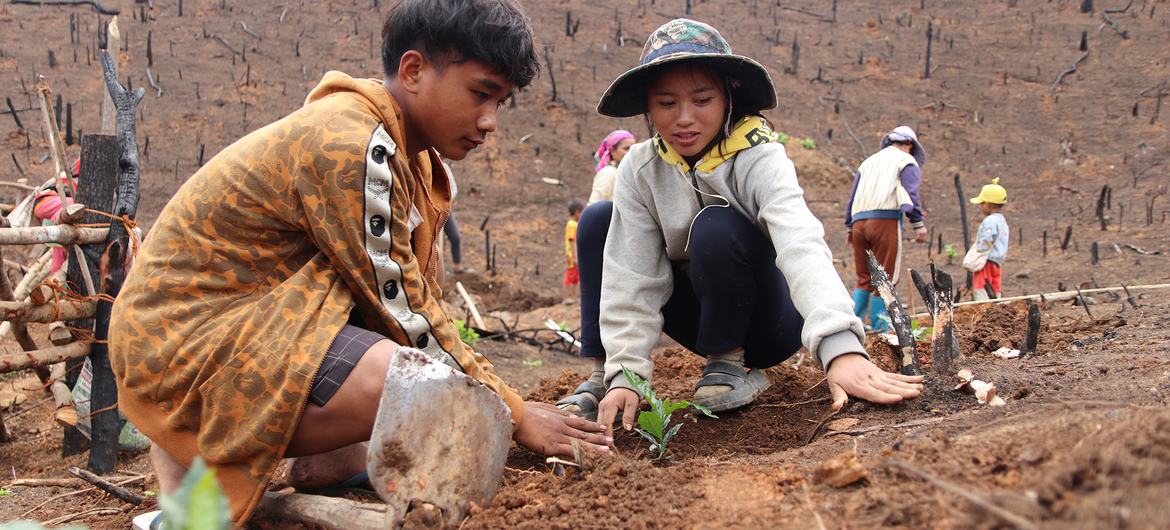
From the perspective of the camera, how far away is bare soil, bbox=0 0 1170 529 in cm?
158

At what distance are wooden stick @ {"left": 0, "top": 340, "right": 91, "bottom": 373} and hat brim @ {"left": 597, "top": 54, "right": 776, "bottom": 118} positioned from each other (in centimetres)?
231

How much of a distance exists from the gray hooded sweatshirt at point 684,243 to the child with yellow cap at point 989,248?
492 cm

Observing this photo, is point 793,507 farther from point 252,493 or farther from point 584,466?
point 252,493

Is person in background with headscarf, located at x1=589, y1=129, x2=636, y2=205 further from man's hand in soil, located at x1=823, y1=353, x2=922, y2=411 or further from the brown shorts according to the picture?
the brown shorts

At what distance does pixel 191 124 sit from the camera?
12992mm

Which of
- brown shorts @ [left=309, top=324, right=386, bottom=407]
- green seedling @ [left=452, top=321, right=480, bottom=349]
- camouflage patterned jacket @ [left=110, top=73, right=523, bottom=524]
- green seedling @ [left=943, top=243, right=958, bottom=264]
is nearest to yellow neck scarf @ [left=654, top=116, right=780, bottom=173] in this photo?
camouflage patterned jacket @ [left=110, top=73, right=523, bottom=524]

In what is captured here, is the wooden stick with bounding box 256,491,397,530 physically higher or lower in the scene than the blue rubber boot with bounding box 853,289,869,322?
higher

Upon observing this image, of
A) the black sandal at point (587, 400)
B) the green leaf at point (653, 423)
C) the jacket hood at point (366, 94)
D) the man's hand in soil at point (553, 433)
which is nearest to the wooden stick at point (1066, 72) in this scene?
the black sandal at point (587, 400)

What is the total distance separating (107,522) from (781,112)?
47.3ft

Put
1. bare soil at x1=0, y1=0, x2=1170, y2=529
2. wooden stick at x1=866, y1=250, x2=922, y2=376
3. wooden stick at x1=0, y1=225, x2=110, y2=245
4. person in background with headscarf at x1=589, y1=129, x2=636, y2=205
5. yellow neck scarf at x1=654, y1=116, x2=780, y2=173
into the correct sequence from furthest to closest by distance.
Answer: person in background with headscarf at x1=589, y1=129, x2=636, y2=205 → wooden stick at x1=0, y1=225, x2=110, y2=245 → yellow neck scarf at x1=654, y1=116, x2=780, y2=173 → wooden stick at x1=866, y1=250, x2=922, y2=376 → bare soil at x1=0, y1=0, x2=1170, y2=529

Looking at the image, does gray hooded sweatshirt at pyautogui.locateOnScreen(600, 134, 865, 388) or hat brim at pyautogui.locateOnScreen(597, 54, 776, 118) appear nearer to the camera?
gray hooded sweatshirt at pyautogui.locateOnScreen(600, 134, 865, 388)

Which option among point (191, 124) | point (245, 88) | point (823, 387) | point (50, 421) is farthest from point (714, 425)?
point (245, 88)

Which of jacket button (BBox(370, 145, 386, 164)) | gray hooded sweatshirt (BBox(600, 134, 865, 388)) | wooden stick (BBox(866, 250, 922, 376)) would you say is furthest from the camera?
wooden stick (BBox(866, 250, 922, 376))

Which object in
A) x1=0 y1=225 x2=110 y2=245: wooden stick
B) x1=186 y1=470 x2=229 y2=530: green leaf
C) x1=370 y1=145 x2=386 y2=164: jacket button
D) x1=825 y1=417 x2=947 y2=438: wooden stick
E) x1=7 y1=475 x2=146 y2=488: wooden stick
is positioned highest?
x1=370 y1=145 x2=386 y2=164: jacket button
